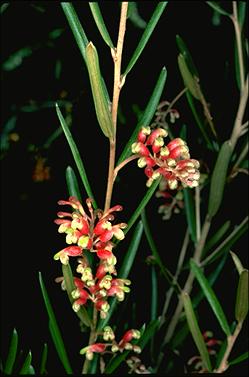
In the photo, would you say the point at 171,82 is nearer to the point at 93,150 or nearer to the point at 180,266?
the point at 93,150

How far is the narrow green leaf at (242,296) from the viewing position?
763 mm

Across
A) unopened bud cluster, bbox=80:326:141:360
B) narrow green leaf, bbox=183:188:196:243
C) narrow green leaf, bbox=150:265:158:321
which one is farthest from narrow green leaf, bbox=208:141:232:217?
unopened bud cluster, bbox=80:326:141:360

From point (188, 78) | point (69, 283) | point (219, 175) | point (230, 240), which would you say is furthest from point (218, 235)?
point (69, 283)

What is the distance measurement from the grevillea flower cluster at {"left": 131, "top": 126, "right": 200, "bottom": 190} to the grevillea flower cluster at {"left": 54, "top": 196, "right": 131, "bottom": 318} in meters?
0.06

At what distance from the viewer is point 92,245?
0.64 metres

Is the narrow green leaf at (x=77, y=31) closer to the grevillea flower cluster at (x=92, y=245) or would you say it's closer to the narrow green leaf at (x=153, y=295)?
the grevillea flower cluster at (x=92, y=245)

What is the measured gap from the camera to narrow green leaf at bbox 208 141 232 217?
2.89 ft

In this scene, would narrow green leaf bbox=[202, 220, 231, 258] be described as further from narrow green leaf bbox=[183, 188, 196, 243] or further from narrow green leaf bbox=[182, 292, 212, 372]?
narrow green leaf bbox=[182, 292, 212, 372]

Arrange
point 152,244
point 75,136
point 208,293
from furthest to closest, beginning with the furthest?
point 75,136 → point 152,244 → point 208,293

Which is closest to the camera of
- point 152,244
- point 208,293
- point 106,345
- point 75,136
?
point 106,345

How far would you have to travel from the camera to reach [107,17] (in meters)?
1.14

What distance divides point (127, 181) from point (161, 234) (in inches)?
5.9

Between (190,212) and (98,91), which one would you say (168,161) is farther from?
(190,212)

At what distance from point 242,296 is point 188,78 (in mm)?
329
